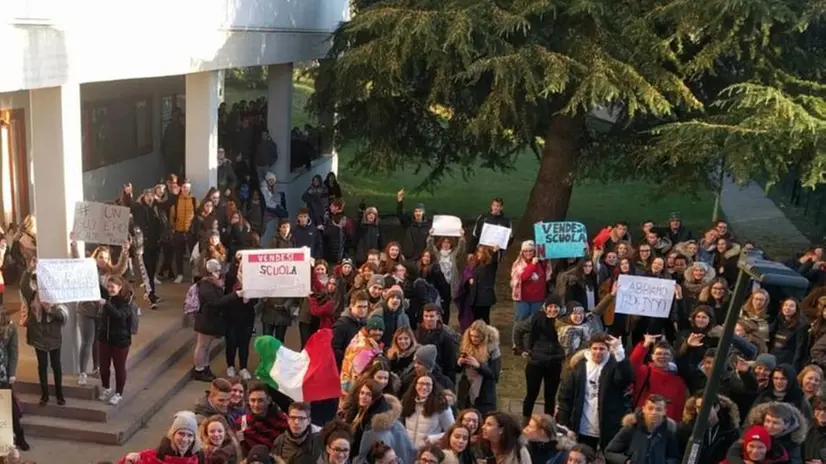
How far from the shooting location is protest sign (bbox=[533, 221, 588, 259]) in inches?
454

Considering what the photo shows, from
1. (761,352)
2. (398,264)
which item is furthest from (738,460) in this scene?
(398,264)

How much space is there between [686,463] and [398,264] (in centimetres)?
551

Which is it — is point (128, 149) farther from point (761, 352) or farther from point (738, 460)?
point (738, 460)

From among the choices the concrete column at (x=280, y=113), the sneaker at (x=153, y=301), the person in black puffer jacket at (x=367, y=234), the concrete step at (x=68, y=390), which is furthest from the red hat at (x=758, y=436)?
the concrete column at (x=280, y=113)

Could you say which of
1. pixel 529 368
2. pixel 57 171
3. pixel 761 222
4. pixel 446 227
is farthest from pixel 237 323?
pixel 761 222

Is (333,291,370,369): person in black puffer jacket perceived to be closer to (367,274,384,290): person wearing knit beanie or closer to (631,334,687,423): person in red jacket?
(367,274,384,290): person wearing knit beanie

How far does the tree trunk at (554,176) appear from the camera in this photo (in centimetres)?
1748

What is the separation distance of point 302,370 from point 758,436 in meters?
3.73

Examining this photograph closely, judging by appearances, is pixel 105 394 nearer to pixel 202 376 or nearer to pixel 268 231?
pixel 202 376

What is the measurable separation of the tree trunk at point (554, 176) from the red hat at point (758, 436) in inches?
422

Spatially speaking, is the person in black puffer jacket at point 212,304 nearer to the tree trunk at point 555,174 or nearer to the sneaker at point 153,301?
the sneaker at point 153,301

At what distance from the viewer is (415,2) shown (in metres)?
16.4

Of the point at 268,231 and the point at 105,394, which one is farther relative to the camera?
the point at 268,231

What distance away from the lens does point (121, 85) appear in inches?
688
